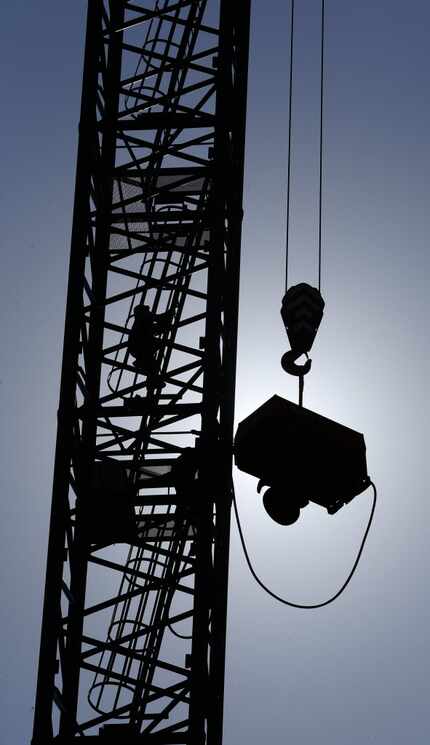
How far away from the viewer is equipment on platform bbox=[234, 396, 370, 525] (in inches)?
386

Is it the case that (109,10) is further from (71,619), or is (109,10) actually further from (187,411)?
(71,619)

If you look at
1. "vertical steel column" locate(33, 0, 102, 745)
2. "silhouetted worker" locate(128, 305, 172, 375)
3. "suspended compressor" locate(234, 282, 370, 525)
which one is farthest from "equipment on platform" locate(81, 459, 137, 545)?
"suspended compressor" locate(234, 282, 370, 525)

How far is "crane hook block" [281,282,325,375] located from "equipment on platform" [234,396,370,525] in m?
0.82

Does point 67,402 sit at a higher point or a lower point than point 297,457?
higher

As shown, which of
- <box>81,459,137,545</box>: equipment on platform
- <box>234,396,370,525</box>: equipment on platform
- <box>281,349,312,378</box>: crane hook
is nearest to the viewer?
<box>234,396,370,525</box>: equipment on platform

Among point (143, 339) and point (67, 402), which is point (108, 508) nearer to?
point (67, 402)

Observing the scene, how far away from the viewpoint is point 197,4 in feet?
Answer: 43.1

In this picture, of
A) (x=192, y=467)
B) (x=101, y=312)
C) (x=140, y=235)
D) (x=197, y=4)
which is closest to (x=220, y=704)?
(x=192, y=467)

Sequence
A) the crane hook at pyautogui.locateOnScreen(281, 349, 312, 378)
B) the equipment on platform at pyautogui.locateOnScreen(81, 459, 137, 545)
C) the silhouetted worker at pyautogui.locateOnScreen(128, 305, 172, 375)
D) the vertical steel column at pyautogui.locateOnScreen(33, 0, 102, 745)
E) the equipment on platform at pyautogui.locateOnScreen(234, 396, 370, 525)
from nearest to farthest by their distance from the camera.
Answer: the equipment on platform at pyautogui.locateOnScreen(234, 396, 370, 525), the crane hook at pyautogui.locateOnScreen(281, 349, 312, 378), the vertical steel column at pyautogui.locateOnScreen(33, 0, 102, 745), the equipment on platform at pyautogui.locateOnScreen(81, 459, 137, 545), the silhouetted worker at pyautogui.locateOnScreen(128, 305, 172, 375)

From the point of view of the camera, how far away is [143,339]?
38.7ft

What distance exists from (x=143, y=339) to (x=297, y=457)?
2.61 meters

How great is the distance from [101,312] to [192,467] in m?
2.08

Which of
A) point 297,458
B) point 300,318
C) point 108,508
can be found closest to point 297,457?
point 297,458

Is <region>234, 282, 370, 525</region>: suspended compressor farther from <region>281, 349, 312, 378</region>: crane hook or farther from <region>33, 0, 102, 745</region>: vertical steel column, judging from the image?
<region>33, 0, 102, 745</region>: vertical steel column
